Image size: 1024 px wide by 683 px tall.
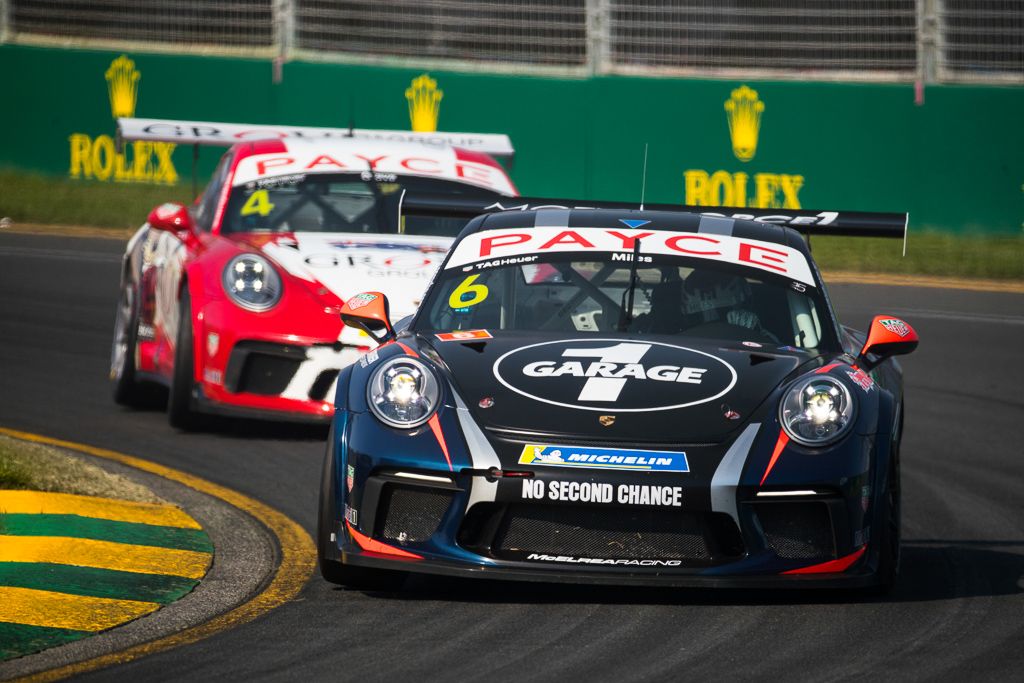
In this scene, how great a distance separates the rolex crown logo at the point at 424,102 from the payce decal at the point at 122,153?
2560 mm

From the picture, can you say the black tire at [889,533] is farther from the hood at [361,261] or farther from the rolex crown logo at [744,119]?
the rolex crown logo at [744,119]

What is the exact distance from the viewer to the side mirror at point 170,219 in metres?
9.37

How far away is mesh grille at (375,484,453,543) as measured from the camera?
18.5 ft

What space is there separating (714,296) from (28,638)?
8.92 ft

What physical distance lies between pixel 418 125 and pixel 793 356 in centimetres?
1419

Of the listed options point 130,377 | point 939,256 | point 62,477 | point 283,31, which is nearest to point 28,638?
point 62,477

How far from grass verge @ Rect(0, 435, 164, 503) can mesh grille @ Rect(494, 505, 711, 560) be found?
235 cm

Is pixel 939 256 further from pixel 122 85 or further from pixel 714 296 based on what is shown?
pixel 714 296

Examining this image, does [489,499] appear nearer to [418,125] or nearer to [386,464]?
[386,464]

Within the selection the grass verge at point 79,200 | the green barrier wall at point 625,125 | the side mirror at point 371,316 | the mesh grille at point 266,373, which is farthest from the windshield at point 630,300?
the grass verge at point 79,200

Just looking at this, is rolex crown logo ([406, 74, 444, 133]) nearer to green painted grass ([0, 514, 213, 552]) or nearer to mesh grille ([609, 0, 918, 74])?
mesh grille ([609, 0, 918, 74])

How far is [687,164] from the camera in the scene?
61.4ft

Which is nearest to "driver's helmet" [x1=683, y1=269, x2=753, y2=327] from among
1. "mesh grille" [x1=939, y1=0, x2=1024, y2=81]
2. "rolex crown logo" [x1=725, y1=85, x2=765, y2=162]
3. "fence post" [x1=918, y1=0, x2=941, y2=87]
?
"rolex crown logo" [x1=725, y1=85, x2=765, y2=162]

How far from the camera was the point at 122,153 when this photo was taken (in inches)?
789
